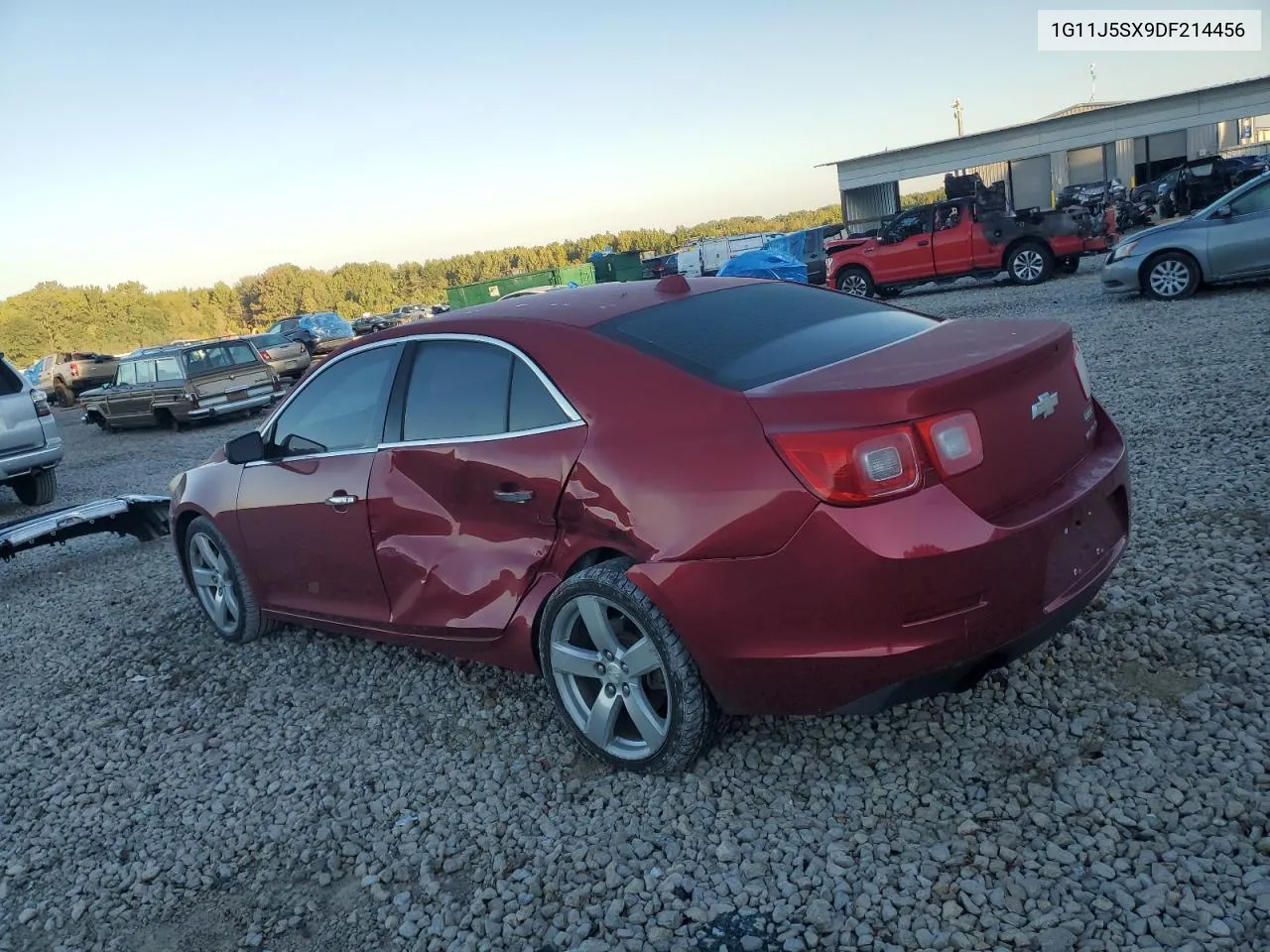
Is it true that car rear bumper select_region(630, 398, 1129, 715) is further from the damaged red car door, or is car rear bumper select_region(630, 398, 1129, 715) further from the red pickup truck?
the red pickup truck

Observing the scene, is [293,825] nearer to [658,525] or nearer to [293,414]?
[658,525]

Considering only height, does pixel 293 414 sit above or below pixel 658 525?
above

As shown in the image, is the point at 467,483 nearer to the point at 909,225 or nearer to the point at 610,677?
the point at 610,677

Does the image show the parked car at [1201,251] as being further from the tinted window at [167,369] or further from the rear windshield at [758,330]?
the tinted window at [167,369]

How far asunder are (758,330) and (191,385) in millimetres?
15163

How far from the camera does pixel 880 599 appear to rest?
8.44 ft

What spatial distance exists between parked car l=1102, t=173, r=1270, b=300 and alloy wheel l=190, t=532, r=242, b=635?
11.8 m

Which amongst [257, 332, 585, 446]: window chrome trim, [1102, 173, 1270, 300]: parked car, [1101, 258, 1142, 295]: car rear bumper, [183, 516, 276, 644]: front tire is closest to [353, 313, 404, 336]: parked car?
[1101, 258, 1142, 295]: car rear bumper

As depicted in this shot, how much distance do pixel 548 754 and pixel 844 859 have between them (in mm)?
1198

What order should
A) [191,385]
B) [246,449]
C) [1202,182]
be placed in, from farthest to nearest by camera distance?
[1202,182] → [191,385] → [246,449]

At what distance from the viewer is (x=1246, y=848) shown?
7.92ft

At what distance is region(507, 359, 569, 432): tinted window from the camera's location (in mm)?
3242

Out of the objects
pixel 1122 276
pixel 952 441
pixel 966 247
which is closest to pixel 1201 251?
pixel 1122 276

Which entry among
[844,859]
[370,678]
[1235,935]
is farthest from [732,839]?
[370,678]
